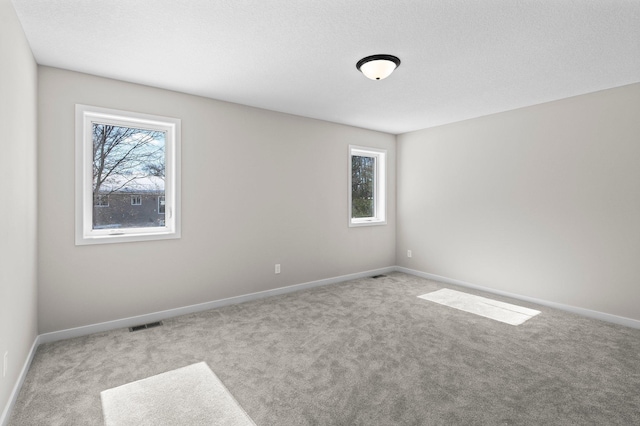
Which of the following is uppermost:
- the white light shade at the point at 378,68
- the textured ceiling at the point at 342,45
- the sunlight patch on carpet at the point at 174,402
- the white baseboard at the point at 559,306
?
the textured ceiling at the point at 342,45

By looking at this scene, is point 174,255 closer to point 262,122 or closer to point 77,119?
point 77,119

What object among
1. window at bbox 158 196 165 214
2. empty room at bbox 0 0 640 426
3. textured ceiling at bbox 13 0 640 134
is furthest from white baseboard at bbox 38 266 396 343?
textured ceiling at bbox 13 0 640 134

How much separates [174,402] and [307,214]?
2.98m

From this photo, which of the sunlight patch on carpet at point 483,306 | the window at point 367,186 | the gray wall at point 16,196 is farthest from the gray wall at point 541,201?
the gray wall at point 16,196

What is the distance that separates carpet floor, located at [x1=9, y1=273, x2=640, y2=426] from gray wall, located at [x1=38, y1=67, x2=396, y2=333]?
0.38 m

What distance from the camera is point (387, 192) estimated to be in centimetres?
572

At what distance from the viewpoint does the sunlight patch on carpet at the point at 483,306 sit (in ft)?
11.6

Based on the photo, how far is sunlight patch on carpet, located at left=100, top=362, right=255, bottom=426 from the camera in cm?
189

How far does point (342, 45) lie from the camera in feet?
8.22

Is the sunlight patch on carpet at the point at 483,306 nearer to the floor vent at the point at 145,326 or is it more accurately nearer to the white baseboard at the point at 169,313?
the white baseboard at the point at 169,313

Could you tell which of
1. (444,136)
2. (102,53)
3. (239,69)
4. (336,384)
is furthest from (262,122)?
(336,384)

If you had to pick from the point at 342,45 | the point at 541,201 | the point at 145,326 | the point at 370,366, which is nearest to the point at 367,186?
the point at 541,201

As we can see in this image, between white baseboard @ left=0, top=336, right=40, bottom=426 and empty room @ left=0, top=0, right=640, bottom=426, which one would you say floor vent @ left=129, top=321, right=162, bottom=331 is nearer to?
empty room @ left=0, top=0, right=640, bottom=426

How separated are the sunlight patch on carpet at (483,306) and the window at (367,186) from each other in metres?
1.67
